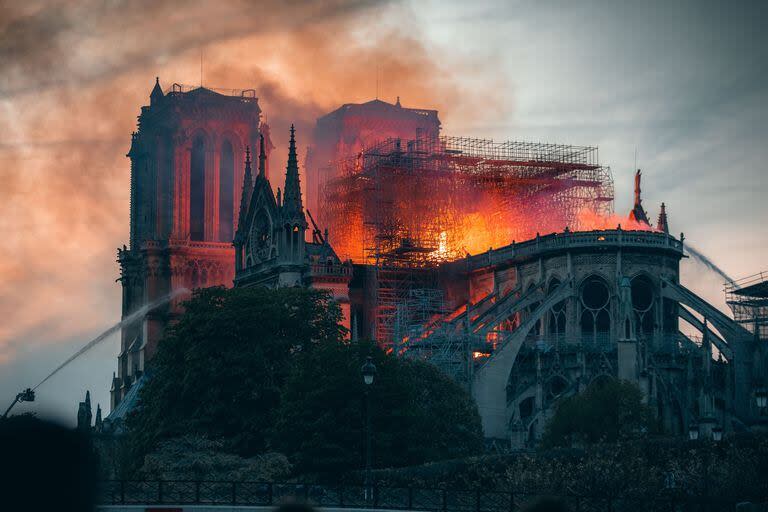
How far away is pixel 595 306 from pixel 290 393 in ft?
97.1

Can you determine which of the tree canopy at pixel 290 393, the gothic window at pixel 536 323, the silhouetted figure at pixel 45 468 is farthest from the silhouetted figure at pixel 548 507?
the gothic window at pixel 536 323

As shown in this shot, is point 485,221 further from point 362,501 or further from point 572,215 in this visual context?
point 362,501

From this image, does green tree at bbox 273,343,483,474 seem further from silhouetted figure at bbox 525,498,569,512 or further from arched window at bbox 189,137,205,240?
arched window at bbox 189,137,205,240

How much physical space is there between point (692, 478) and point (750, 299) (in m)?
43.3

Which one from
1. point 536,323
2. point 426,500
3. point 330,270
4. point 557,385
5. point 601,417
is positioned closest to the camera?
point 426,500

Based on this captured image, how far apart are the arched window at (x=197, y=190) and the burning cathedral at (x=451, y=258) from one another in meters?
0.12

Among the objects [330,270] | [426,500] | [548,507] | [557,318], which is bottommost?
[426,500]

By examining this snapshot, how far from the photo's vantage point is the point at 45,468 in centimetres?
1184

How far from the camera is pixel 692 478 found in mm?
47219

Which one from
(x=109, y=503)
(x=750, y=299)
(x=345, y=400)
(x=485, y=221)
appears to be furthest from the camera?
(x=485, y=221)

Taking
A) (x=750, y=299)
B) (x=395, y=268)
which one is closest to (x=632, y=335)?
(x=750, y=299)

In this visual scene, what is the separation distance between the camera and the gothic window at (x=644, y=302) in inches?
3415

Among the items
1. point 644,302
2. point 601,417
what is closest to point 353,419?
point 601,417

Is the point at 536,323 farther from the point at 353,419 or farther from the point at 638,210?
the point at 353,419
